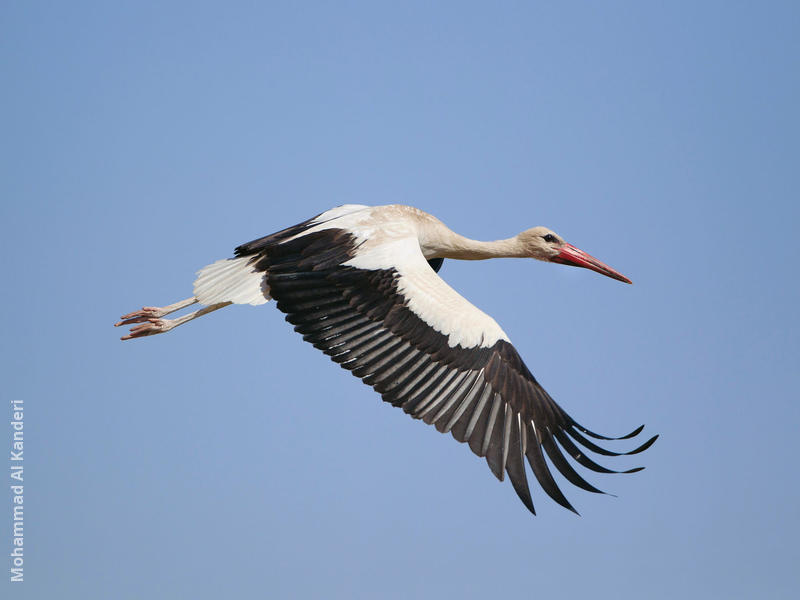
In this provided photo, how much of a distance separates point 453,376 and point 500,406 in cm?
45

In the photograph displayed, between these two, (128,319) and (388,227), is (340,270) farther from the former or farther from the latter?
(128,319)

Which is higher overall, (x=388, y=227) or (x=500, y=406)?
(x=388, y=227)

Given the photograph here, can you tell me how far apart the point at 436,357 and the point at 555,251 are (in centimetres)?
361

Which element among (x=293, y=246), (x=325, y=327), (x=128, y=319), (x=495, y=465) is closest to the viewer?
(x=495, y=465)

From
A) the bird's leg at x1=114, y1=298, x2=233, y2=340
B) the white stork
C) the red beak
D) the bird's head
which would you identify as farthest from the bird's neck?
the bird's leg at x1=114, y1=298, x2=233, y2=340

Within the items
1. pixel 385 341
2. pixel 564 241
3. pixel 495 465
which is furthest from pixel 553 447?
pixel 564 241

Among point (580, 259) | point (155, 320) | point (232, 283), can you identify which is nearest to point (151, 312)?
point (155, 320)

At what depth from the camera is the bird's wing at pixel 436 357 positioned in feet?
27.1

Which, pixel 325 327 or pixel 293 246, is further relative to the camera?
pixel 293 246

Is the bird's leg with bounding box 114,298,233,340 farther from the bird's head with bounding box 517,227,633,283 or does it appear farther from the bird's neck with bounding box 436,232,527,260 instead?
the bird's head with bounding box 517,227,633,283

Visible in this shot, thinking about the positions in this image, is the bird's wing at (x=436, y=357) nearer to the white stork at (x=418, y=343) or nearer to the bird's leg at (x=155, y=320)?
the white stork at (x=418, y=343)

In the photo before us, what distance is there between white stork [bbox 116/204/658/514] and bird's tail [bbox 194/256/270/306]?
13 mm

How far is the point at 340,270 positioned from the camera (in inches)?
356

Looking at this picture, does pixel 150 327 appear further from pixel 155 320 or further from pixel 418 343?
pixel 418 343
